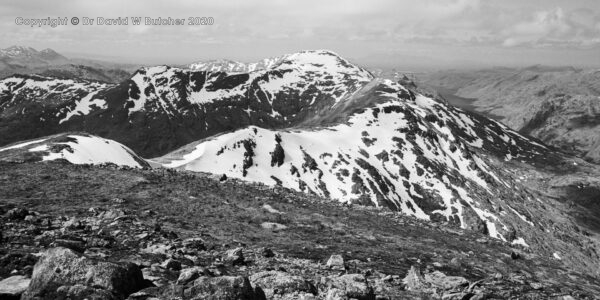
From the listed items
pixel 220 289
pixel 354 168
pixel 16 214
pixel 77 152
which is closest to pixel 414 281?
pixel 220 289

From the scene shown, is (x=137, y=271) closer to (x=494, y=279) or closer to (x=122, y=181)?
(x=494, y=279)

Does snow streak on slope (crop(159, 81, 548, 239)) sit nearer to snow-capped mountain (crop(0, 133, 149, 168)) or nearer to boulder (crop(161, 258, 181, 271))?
snow-capped mountain (crop(0, 133, 149, 168))

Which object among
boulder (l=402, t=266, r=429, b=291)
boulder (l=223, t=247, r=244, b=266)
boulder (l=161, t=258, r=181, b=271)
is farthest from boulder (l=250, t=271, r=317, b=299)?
boulder (l=402, t=266, r=429, b=291)

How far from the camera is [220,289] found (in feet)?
26.7

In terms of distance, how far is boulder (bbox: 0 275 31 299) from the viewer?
7.70m

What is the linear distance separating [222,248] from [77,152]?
62.7 m

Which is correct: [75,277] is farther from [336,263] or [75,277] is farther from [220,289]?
[336,263]

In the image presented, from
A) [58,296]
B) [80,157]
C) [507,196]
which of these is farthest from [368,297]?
[507,196]

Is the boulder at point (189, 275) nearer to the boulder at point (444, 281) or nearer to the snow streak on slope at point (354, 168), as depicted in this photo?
the boulder at point (444, 281)

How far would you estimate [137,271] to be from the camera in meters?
9.12

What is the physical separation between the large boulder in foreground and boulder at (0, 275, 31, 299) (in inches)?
11.0

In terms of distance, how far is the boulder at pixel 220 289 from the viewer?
26.5 feet

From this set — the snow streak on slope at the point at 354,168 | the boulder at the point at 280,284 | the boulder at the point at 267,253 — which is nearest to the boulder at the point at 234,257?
the boulder at the point at 267,253

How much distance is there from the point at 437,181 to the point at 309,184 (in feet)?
216
